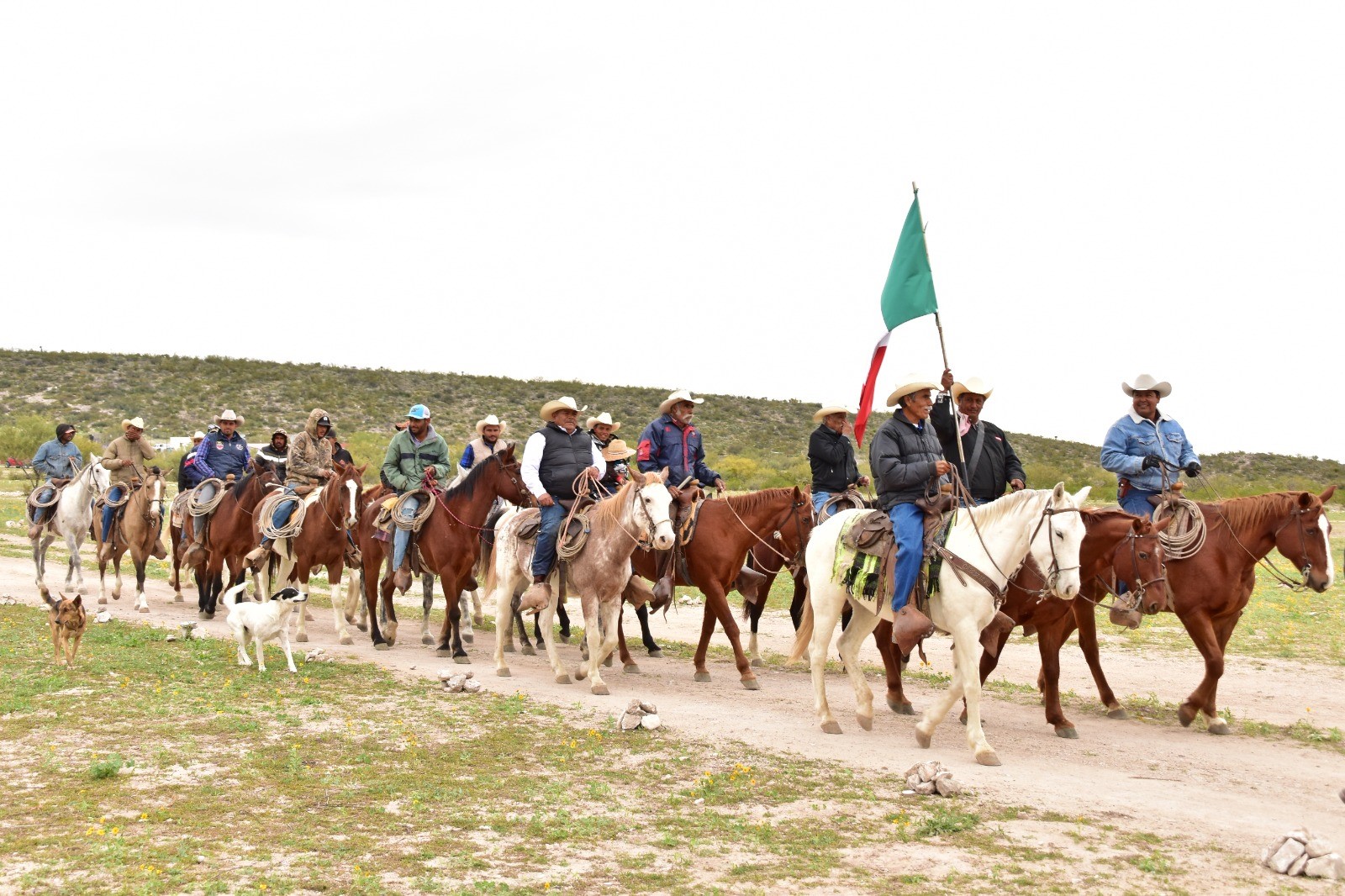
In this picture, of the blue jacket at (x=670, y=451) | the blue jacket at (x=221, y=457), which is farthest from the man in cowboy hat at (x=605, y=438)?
the blue jacket at (x=221, y=457)

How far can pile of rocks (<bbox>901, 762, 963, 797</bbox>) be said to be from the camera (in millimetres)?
7523

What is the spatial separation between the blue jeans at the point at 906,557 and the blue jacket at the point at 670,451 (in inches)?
185

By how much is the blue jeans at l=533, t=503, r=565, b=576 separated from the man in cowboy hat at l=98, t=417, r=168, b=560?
9698 millimetres

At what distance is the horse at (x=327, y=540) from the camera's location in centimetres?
1455

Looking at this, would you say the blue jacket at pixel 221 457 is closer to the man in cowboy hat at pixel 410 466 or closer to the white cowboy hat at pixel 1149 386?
the man in cowboy hat at pixel 410 466

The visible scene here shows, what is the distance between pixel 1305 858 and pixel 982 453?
→ 5.26 meters

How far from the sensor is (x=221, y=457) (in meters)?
18.8

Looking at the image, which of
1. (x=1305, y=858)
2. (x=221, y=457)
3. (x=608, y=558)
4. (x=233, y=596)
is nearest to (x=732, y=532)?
(x=608, y=558)

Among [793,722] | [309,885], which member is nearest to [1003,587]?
[793,722]

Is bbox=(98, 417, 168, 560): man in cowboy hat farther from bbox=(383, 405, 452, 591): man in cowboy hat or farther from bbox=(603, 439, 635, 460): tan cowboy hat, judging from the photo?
bbox=(603, 439, 635, 460): tan cowboy hat

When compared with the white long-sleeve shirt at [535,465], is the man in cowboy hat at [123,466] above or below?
below

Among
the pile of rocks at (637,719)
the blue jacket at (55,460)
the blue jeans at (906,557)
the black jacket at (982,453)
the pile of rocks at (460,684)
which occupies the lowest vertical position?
the pile of rocks at (460,684)

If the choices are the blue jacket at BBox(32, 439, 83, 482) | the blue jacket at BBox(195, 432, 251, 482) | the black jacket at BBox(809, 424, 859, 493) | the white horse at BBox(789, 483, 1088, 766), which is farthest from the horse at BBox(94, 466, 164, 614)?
the white horse at BBox(789, 483, 1088, 766)

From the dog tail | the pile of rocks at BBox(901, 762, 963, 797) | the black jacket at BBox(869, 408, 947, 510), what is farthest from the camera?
the dog tail
